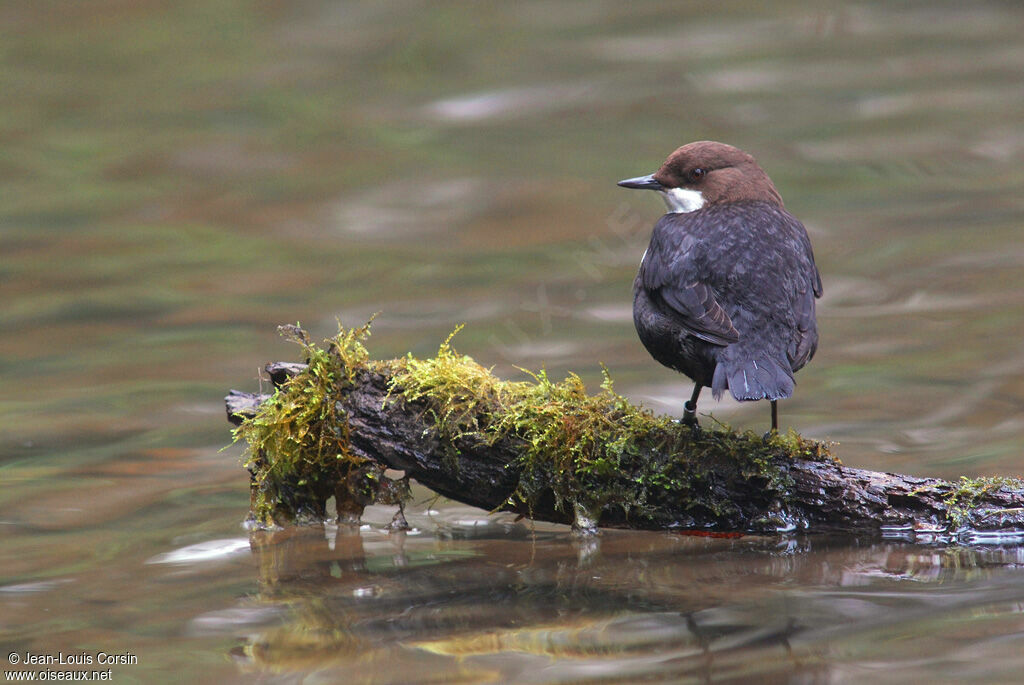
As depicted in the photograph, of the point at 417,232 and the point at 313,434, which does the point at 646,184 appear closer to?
the point at 313,434

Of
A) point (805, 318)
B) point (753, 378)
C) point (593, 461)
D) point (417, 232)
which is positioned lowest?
point (593, 461)

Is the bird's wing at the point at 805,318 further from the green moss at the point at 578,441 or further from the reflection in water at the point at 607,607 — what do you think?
the reflection in water at the point at 607,607

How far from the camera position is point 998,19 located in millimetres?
14336

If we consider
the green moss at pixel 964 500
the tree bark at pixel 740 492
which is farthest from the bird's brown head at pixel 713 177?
the green moss at pixel 964 500

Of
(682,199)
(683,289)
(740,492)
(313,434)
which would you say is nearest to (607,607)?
(740,492)

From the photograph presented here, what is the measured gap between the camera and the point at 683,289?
16.3 feet

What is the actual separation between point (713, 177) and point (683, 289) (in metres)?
1.06

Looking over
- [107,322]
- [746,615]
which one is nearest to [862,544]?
[746,615]

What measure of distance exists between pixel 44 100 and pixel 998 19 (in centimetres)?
A: 1133

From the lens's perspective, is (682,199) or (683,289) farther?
(682,199)

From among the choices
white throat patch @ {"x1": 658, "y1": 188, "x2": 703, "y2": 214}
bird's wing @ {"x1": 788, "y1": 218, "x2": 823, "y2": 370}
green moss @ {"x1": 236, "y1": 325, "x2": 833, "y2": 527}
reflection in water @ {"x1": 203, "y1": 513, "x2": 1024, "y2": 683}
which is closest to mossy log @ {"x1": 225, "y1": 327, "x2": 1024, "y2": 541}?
green moss @ {"x1": 236, "y1": 325, "x2": 833, "y2": 527}

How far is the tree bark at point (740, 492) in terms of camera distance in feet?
15.6

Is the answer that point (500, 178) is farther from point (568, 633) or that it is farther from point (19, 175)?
point (568, 633)

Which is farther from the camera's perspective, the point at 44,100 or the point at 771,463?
the point at 44,100
